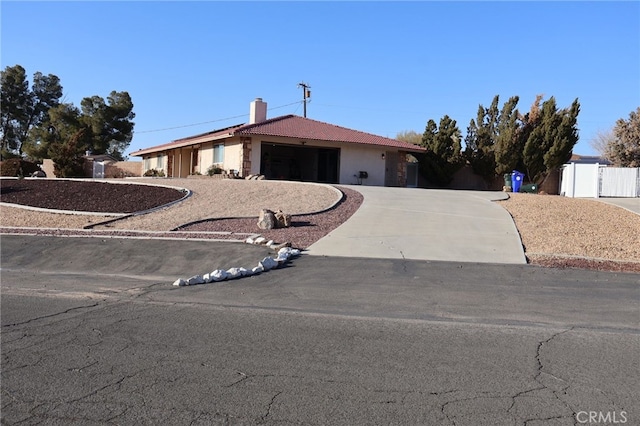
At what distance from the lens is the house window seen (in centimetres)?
3209

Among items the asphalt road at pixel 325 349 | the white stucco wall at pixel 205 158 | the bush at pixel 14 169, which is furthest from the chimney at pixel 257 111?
the asphalt road at pixel 325 349

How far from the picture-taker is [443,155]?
34.7 m

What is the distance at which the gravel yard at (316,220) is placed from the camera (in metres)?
13.3

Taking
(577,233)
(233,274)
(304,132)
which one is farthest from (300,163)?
(233,274)

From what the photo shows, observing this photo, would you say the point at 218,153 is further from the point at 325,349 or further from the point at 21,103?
the point at 21,103

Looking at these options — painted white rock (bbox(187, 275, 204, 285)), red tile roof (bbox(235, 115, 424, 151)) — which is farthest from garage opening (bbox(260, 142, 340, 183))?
painted white rock (bbox(187, 275, 204, 285))

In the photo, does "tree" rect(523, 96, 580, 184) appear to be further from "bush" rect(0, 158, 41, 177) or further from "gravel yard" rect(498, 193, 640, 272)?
"bush" rect(0, 158, 41, 177)

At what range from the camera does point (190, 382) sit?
4.81 metres

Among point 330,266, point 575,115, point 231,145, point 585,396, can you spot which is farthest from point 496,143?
point 585,396

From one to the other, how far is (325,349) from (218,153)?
91.5ft

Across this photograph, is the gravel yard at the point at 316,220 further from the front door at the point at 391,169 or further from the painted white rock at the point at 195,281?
the front door at the point at 391,169

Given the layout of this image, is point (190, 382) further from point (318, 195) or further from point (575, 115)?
point (575, 115)

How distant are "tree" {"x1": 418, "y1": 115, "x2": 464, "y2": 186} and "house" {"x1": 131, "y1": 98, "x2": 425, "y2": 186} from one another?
1231 millimetres

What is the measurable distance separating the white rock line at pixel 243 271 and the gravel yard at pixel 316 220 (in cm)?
139
